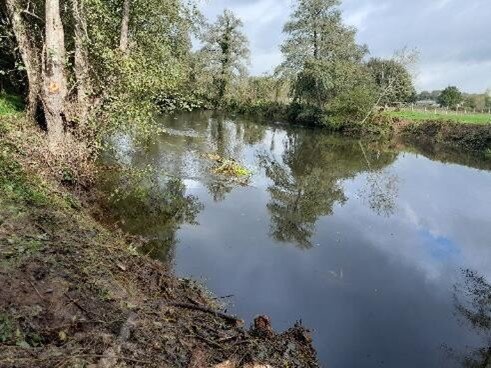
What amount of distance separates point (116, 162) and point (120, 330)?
17.1 meters

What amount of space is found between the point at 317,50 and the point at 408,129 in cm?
1514

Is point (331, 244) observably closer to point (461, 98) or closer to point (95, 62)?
point (95, 62)

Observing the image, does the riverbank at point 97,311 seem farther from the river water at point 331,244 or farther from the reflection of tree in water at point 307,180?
the reflection of tree in water at point 307,180

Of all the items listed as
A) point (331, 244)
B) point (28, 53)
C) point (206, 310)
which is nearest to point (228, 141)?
point (28, 53)

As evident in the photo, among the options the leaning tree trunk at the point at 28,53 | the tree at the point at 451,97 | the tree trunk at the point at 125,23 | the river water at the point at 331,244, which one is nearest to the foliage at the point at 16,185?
the river water at the point at 331,244

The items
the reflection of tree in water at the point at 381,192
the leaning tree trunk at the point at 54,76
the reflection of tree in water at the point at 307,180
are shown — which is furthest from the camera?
the reflection of tree in water at the point at 381,192

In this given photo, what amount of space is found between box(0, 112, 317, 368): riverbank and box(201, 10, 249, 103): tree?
223 feet

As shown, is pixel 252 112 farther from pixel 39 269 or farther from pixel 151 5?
pixel 39 269

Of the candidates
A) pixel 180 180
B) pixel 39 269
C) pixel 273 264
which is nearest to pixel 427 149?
pixel 180 180

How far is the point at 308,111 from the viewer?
62.4 metres

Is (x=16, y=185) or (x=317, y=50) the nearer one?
(x=16, y=185)

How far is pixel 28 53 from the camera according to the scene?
60.0 ft

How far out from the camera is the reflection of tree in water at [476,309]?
10883 mm

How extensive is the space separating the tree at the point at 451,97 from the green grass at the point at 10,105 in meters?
93.5
